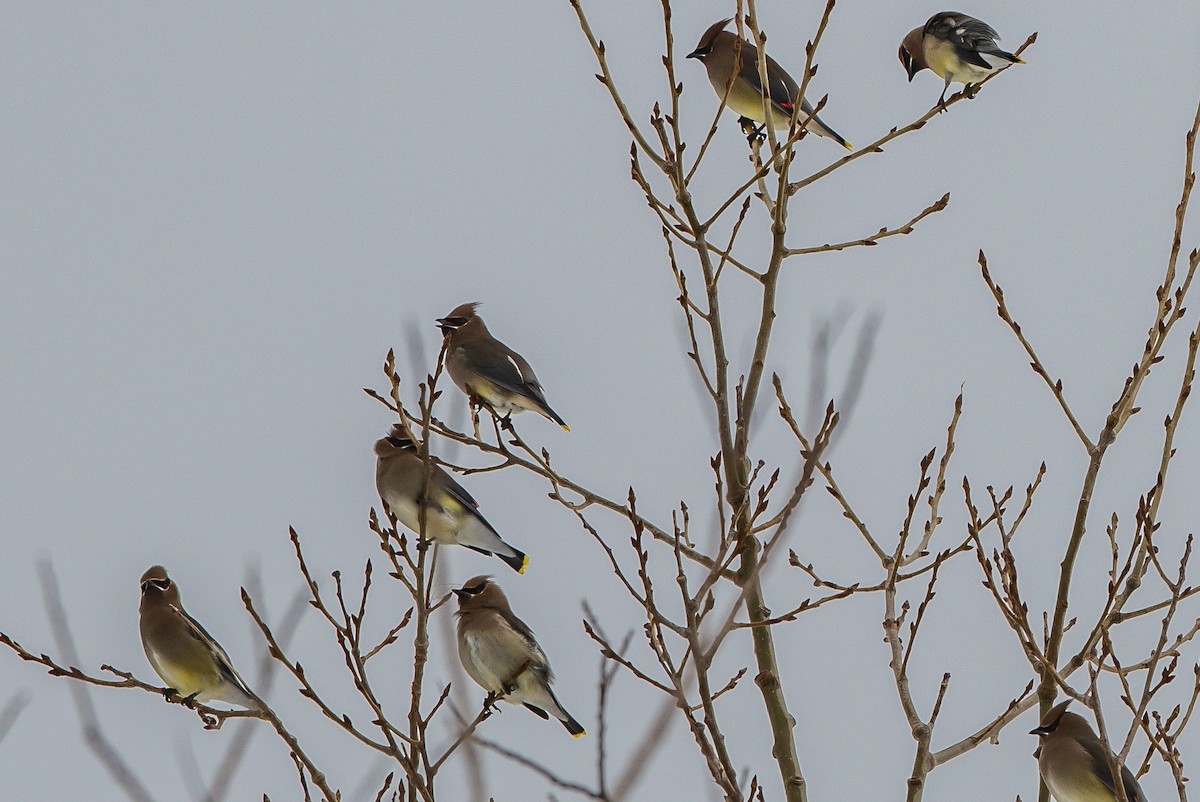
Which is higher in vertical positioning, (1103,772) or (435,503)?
(435,503)

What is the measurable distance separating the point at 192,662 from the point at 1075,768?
3050mm

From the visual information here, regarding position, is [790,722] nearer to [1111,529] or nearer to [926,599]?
[926,599]

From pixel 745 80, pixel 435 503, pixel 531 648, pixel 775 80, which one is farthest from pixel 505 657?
pixel 775 80

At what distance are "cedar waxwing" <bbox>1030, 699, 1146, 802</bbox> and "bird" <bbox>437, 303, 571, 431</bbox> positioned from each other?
2.67m

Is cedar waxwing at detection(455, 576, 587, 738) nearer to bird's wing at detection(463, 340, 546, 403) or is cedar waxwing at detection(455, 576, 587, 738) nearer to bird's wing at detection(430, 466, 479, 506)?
bird's wing at detection(430, 466, 479, 506)

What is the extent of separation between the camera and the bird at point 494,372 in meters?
6.12

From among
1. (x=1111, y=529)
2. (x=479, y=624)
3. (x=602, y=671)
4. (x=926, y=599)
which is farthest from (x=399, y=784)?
(x=479, y=624)

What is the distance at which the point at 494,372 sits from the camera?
20.1ft

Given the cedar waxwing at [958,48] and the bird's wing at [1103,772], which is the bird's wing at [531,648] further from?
the cedar waxwing at [958,48]

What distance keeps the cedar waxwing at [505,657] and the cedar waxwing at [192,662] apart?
0.83 meters

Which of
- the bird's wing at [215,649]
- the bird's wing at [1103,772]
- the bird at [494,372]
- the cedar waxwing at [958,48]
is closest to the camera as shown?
the bird's wing at [1103,772]

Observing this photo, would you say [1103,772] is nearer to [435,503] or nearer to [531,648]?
[531,648]

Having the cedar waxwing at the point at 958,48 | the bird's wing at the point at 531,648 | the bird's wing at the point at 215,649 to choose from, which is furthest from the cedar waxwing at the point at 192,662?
the cedar waxwing at the point at 958,48

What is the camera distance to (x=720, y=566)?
266cm
